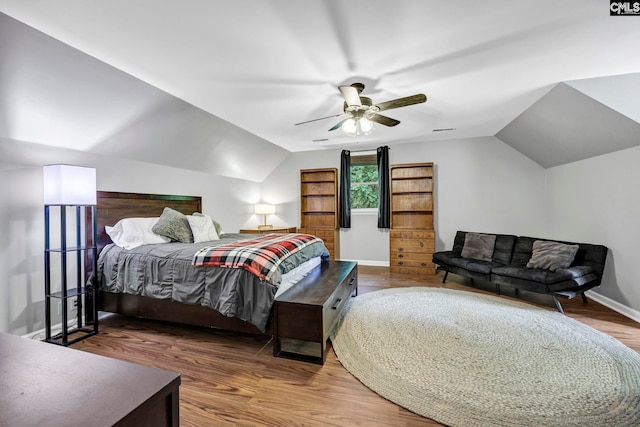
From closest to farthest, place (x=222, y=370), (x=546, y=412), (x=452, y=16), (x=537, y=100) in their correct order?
(x=546, y=412) < (x=452, y=16) < (x=222, y=370) < (x=537, y=100)

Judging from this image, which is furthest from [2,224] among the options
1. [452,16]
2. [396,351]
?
[452,16]

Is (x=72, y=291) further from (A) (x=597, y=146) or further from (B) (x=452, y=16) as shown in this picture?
(A) (x=597, y=146)

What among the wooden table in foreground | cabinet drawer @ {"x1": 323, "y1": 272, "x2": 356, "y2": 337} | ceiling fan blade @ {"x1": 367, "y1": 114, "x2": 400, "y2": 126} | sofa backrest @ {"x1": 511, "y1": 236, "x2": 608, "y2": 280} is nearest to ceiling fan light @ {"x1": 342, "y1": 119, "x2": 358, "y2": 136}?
ceiling fan blade @ {"x1": 367, "y1": 114, "x2": 400, "y2": 126}

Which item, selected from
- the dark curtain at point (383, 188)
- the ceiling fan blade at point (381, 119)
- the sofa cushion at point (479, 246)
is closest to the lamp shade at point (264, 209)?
the dark curtain at point (383, 188)

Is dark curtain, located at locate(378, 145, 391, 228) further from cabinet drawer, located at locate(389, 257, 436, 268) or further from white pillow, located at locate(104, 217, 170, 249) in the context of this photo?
white pillow, located at locate(104, 217, 170, 249)

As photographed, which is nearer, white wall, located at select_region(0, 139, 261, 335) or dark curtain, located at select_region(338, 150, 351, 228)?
white wall, located at select_region(0, 139, 261, 335)

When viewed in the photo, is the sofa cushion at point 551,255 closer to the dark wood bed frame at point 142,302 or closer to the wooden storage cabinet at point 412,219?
the wooden storage cabinet at point 412,219

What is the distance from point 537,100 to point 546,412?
3.25 m

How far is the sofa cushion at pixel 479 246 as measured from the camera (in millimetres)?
4230

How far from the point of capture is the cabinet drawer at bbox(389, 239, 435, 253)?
4.79 meters

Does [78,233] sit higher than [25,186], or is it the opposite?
[25,186]

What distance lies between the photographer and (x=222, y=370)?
205 cm

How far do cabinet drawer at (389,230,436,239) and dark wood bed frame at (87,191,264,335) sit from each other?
10.8 feet
